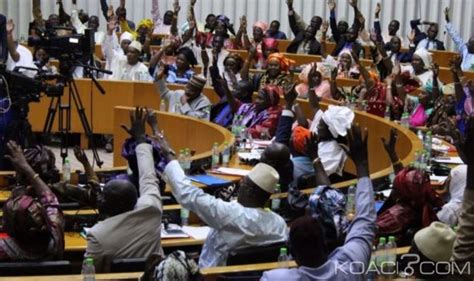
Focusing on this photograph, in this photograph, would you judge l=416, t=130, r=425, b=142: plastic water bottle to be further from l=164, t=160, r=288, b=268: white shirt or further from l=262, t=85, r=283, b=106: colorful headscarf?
l=164, t=160, r=288, b=268: white shirt

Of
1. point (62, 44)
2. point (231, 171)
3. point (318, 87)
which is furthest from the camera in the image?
point (318, 87)

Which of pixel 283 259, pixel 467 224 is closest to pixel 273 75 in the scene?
pixel 283 259

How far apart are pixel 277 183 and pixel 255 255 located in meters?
0.44

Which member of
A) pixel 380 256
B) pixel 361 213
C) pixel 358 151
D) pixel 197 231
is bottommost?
pixel 197 231

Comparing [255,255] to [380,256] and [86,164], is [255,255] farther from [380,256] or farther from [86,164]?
[86,164]

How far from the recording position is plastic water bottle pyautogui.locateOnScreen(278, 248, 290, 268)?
4.66 meters

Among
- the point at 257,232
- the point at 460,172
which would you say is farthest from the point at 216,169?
the point at 257,232

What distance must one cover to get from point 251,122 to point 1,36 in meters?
2.90

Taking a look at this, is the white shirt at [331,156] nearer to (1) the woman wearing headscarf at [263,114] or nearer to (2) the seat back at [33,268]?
(1) the woman wearing headscarf at [263,114]

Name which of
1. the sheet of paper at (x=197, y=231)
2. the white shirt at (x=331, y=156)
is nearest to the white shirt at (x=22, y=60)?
the white shirt at (x=331, y=156)

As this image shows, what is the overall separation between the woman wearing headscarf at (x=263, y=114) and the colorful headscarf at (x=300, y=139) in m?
1.37

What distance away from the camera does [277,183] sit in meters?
5.18

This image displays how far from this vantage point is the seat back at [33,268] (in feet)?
15.1

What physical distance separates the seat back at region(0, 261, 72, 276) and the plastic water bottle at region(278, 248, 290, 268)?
0.98m
